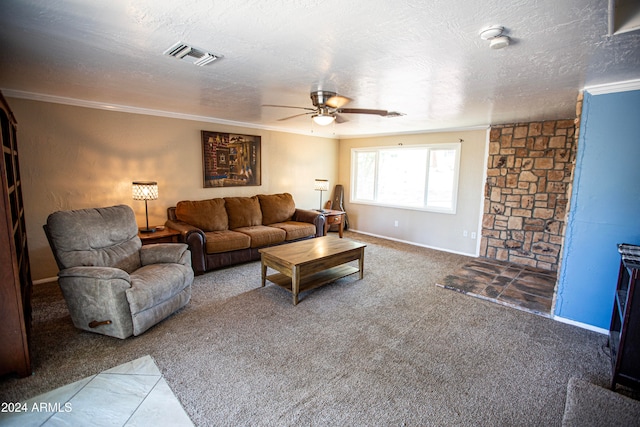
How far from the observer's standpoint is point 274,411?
1.77 meters

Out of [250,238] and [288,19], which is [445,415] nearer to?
[288,19]

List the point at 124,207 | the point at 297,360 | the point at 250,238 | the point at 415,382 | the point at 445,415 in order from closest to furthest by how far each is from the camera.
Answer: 1. the point at 445,415
2. the point at 415,382
3. the point at 297,360
4. the point at 124,207
5. the point at 250,238

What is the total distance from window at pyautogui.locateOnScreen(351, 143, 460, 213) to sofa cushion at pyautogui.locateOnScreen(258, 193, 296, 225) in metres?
1.95

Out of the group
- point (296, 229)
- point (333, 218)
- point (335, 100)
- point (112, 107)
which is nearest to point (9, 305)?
point (112, 107)

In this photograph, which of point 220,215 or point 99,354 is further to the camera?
point 220,215

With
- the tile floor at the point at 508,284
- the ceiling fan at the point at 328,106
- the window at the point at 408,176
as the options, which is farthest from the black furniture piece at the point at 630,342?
the window at the point at 408,176

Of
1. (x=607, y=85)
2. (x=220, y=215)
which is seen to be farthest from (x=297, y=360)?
(x=607, y=85)

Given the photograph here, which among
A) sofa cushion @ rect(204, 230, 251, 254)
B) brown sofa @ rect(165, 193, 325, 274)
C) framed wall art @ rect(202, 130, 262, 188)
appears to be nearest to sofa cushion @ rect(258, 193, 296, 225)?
brown sofa @ rect(165, 193, 325, 274)

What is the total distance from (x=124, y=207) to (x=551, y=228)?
19.0 ft

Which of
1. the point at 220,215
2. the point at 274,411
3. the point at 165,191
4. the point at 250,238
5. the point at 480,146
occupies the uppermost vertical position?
the point at 480,146

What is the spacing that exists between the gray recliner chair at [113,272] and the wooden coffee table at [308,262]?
932mm

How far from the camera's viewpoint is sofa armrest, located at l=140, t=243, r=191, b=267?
3088mm

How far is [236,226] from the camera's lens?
15.9ft

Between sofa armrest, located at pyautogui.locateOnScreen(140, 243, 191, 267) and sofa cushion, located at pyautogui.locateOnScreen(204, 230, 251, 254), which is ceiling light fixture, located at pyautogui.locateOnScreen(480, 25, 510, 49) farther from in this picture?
sofa cushion, located at pyautogui.locateOnScreen(204, 230, 251, 254)
